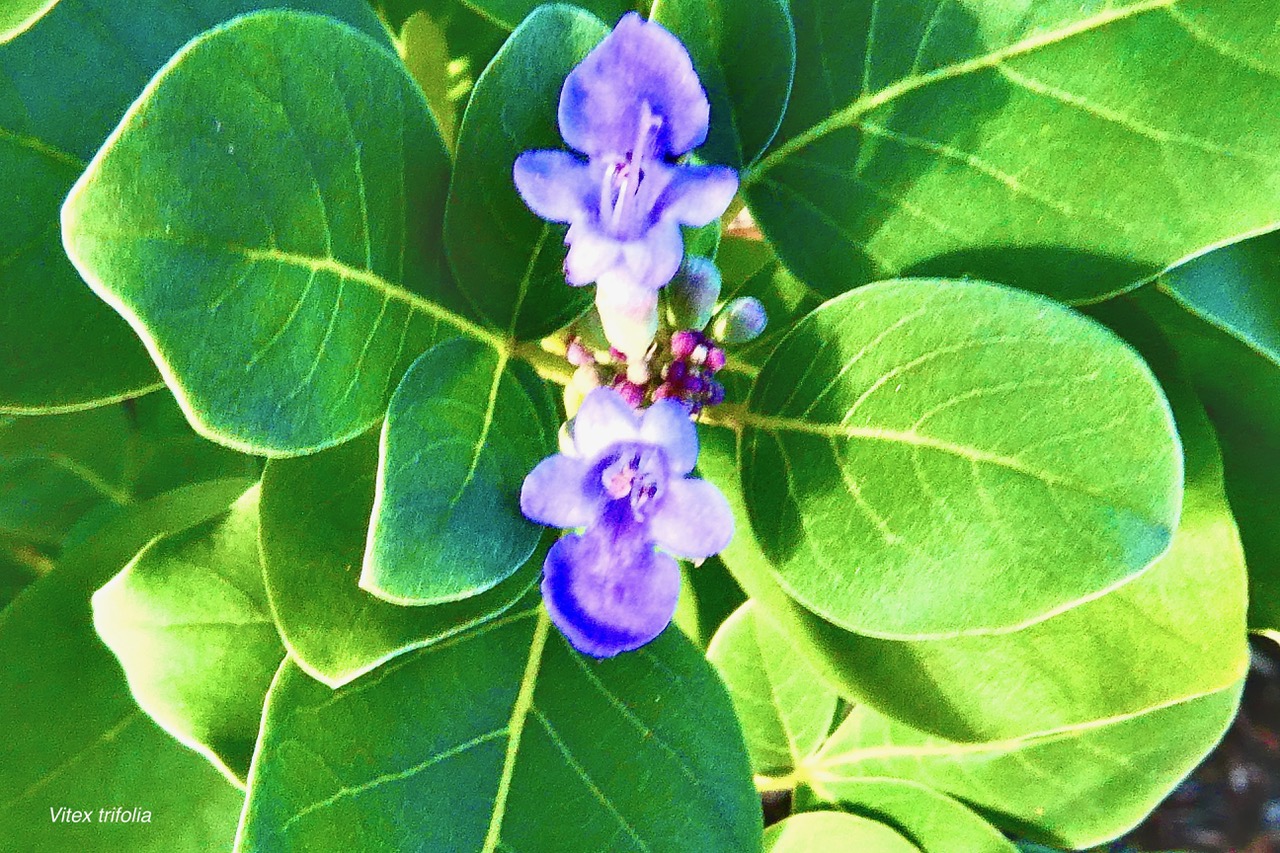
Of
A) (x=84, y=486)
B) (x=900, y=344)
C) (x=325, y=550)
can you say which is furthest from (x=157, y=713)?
(x=900, y=344)

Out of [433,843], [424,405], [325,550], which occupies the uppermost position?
[424,405]

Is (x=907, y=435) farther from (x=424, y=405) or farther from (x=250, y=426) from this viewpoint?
(x=250, y=426)

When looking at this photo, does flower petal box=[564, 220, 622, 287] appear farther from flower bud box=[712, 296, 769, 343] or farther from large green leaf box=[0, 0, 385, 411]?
large green leaf box=[0, 0, 385, 411]

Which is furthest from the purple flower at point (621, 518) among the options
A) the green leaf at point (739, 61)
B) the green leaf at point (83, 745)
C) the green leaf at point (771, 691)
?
the green leaf at point (83, 745)

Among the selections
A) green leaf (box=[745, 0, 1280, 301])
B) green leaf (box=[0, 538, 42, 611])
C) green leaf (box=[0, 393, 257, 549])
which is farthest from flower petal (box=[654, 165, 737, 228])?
green leaf (box=[0, 538, 42, 611])

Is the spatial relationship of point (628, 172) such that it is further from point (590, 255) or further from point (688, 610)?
point (688, 610)
